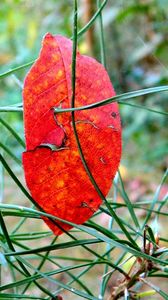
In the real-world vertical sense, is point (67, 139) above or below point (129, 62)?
below

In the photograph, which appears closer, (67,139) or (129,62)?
(67,139)

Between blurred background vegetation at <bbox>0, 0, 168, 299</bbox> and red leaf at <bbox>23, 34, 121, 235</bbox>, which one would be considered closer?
red leaf at <bbox>23, 34, 121, 235</bbox>

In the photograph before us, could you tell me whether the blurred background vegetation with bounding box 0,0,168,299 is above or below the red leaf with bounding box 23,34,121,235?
above

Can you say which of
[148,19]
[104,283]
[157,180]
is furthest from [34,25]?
[104,283]
